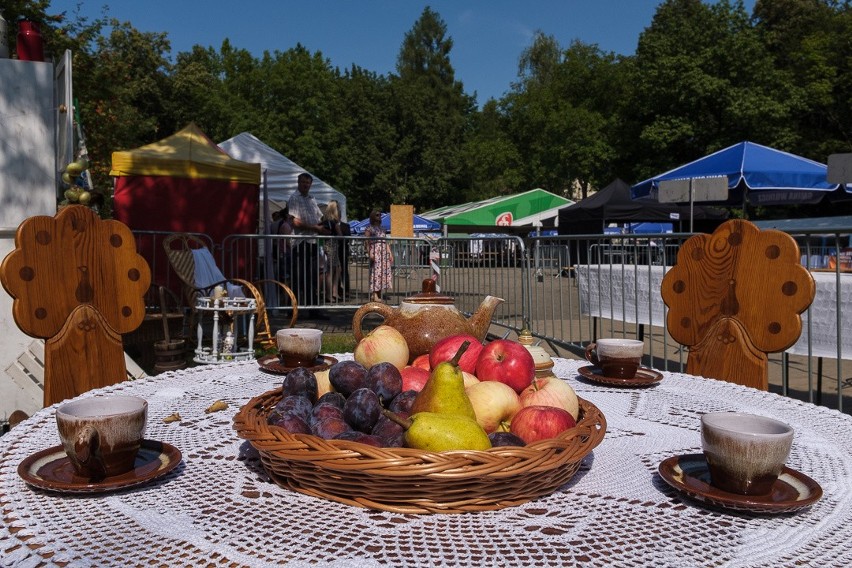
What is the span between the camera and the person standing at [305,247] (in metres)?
11.0

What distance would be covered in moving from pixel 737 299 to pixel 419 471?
76.8 inches

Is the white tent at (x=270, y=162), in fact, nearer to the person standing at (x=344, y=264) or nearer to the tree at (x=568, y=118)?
the person standing at (x=344, y=264)

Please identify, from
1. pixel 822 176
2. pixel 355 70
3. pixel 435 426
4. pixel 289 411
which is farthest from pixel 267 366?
pixel 355 70

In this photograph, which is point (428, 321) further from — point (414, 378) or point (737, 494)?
point (737, 494)

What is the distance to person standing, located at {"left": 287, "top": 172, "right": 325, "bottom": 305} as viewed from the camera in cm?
1097

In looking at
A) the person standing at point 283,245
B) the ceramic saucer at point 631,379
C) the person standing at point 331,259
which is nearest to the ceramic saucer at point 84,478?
the ceramic saucer at point 631,379

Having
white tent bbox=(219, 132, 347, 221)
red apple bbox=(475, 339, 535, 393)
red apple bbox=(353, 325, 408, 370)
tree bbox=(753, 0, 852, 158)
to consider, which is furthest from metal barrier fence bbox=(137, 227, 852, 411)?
tree bbox=(753, 0, 852, 158)

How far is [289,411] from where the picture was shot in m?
1.25

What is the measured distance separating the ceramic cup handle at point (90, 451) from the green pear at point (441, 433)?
21.1 inches

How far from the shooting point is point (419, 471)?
99 cm

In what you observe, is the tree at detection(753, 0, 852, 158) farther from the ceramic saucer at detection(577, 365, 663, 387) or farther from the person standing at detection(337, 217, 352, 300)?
the ceramic saucer at detection(577, 365, 663, 387)

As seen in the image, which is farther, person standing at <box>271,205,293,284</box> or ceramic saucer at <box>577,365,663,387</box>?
person standing at <box>271,205,293,284</box>

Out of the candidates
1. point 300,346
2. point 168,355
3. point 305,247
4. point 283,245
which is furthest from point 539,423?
point 283,245

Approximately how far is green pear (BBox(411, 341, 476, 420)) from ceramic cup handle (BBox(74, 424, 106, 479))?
60cm
